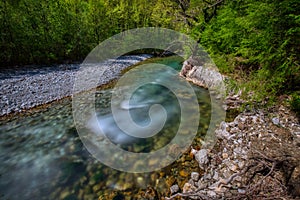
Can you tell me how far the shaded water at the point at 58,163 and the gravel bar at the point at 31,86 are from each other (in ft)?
2.99

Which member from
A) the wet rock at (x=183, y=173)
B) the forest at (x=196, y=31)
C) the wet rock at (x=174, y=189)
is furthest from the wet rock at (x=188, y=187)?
the forest at (x=196, y=31)

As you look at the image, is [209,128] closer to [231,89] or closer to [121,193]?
[231,89]

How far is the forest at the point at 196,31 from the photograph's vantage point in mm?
3812

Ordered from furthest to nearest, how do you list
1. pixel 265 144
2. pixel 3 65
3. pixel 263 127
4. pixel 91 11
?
1. pixel 91 11
2. pixel 3 65
3. pixel 263 127
4. pixel 265 144

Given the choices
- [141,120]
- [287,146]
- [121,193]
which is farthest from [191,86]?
[121,193]

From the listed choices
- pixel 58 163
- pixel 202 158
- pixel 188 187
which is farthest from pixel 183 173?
pixel 58 163

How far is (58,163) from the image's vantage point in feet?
13.2

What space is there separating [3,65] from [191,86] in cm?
1135

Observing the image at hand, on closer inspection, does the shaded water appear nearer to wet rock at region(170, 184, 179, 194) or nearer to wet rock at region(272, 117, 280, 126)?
wet rock at region(170, 184, 179, 194)

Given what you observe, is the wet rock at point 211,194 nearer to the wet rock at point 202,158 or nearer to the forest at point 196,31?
the wet rock at point 202,158

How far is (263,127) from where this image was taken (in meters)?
3.72

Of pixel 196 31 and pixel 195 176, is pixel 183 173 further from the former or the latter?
pixel 196 31

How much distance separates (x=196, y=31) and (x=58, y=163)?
8.85 metres

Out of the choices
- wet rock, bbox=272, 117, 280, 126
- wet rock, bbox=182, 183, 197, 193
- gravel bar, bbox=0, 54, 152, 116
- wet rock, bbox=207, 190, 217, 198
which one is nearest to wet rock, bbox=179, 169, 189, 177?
wet rock, bbox=182, 183, 197, 193
